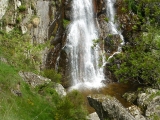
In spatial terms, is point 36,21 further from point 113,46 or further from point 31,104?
point 31,104

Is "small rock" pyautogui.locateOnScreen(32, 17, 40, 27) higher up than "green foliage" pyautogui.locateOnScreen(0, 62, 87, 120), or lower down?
higher up

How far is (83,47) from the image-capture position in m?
24.8

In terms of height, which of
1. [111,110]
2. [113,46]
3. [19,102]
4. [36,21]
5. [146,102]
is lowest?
[146,102]

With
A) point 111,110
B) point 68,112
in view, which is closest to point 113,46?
point 111,110

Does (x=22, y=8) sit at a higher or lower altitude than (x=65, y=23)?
higher

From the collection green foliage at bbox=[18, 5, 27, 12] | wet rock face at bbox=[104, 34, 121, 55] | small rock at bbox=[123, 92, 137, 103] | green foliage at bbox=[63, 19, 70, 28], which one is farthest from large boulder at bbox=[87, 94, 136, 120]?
green foliage at bbox=[18, 5, 27, 12]

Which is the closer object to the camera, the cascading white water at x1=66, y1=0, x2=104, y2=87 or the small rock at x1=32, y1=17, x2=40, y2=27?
the cascading white water at x1=66, y1=0, x2=104, y2=87

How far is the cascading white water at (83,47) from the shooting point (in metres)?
23.1

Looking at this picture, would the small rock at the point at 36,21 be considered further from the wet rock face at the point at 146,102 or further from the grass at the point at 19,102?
the grass at the point at 19,102

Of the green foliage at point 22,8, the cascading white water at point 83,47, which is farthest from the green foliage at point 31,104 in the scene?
the green foliage at point 22,8

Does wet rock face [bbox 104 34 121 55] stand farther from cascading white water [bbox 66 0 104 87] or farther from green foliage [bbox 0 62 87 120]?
green foliage [bbox 0 62 87 120]

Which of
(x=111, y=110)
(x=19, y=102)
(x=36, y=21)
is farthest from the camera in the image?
(x=36, y=21)

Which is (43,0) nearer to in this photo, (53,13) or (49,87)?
(53,13)

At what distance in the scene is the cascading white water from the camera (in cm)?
2306
